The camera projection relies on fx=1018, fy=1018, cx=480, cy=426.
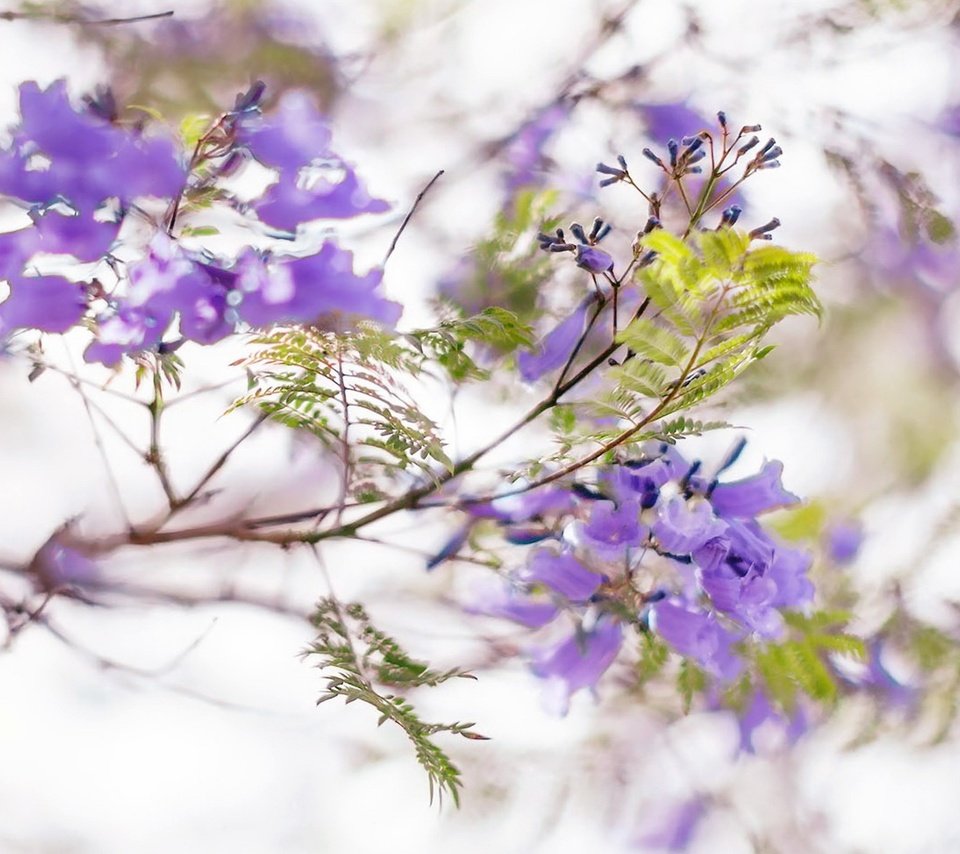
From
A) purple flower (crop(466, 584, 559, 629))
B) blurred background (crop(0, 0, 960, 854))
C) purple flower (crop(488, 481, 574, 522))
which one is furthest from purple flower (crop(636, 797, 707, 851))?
purple flower (crop(488, 481, 574, 522))

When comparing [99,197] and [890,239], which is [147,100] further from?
[890,239]

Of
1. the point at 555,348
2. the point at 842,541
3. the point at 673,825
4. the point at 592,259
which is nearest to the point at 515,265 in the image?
the point at 555,348

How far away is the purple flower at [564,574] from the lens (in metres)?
0.45

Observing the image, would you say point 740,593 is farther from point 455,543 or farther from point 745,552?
point 455,543

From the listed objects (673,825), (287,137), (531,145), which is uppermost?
(531,145)

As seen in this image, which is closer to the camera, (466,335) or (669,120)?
(466,335)

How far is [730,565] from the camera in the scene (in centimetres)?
42

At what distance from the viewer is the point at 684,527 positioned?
1.34 ft

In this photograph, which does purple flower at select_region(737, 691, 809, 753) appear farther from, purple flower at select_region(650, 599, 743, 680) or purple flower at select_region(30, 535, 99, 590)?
purple flower at select_region(30, 535, 99, 590)

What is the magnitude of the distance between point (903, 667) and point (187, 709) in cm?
51

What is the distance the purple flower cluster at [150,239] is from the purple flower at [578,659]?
19 centimetres

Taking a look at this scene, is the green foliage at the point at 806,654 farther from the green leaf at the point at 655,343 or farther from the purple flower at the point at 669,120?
the purple flower at the point at 669,120

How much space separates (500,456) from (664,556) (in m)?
0.20

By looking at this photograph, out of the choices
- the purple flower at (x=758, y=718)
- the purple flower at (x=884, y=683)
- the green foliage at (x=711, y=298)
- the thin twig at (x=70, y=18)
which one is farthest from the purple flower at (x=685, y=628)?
the thin twig at (x=70, y=18)
